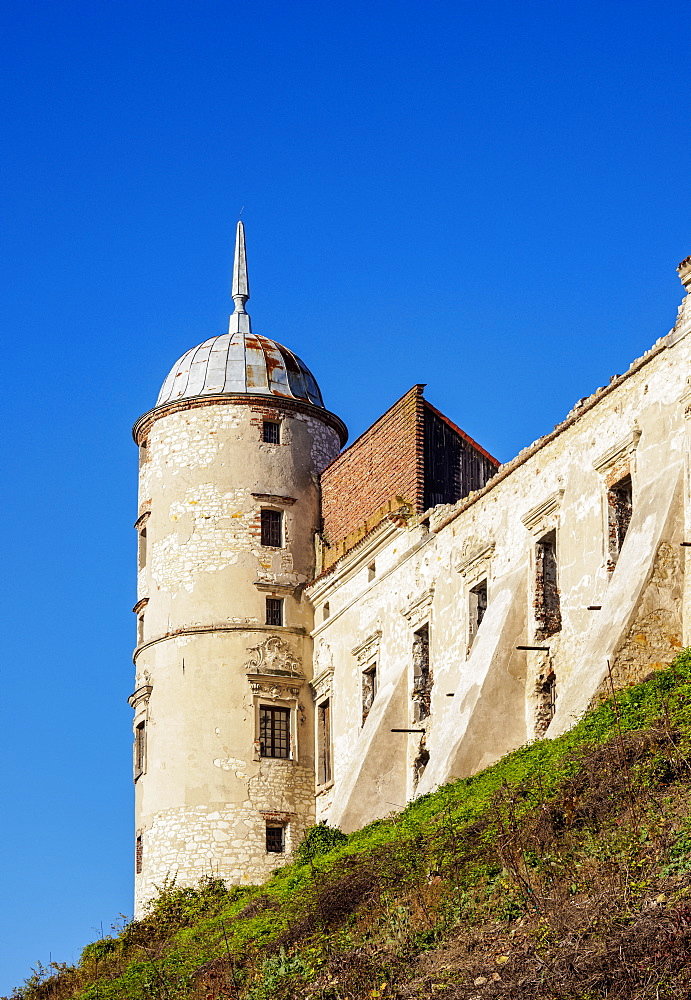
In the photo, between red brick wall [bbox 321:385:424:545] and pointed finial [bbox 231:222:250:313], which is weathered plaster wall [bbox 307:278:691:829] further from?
pointed finial [bbox 231:222:250:313]

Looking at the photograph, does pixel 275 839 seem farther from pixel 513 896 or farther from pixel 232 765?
pixel 513 896

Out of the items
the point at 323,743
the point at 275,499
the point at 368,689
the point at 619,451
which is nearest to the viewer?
the point at 619,451

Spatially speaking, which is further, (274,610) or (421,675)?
(274,610)

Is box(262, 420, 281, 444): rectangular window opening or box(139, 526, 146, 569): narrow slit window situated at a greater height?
box(262, 420, 281, 444): rectangular window opening

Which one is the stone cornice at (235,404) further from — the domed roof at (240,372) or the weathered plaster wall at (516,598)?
the weathered plaster wall at (516,598)

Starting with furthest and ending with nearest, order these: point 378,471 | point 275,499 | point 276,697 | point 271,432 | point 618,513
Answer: point 271,432 → point 275,499 → point 276,697 → point 378,471 → point 618,513

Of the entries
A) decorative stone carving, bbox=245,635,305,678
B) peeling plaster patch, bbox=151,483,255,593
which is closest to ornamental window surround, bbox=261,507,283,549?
peeling plaster patch, bbox=151,483,255,593

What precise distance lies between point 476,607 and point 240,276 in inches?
587

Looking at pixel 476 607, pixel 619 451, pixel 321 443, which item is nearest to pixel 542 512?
pixel 619 451

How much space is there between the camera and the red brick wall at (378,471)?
32.3 meters

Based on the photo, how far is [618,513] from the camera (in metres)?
24.5

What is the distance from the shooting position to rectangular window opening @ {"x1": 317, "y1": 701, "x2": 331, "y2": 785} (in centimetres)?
3381

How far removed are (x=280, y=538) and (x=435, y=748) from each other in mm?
9826

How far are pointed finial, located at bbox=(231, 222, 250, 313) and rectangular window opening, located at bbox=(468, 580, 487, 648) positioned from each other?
13.7m
